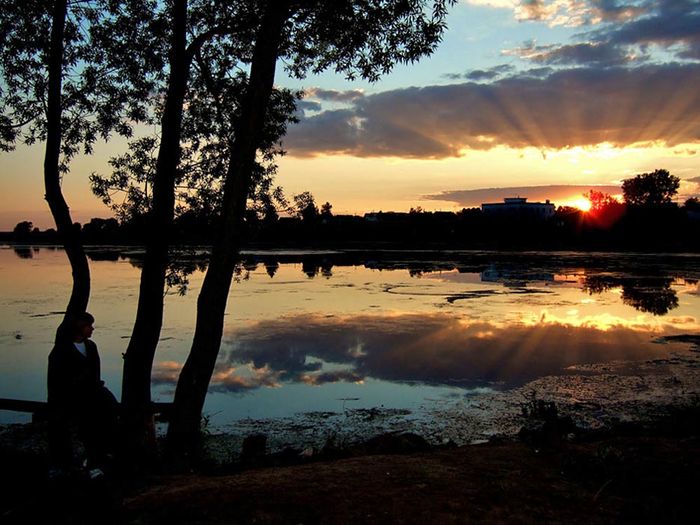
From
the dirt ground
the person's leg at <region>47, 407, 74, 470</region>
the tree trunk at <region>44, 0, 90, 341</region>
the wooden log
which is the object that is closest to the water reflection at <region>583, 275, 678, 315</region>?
the dirt ground

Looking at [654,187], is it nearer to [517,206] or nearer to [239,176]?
[517,206]

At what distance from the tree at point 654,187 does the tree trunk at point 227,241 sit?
5965 inches

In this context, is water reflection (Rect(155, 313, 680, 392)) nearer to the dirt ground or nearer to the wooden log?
the wooden log

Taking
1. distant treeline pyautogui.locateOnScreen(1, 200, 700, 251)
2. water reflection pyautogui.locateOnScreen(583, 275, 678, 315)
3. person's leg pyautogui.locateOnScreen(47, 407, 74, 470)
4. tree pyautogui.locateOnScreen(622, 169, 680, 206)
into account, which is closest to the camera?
person's leg pyautogui.locateOnScreen(47, 407, 74, 470)

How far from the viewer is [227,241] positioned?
10219 millimetres

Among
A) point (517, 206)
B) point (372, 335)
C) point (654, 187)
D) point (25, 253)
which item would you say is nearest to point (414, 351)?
point (372, 335)

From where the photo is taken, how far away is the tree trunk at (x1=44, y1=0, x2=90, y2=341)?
38.1ft

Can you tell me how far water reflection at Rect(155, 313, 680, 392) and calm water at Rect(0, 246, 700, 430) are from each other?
6 cm

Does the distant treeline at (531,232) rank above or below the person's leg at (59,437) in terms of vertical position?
above

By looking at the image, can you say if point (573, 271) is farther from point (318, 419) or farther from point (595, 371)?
point (318, 419)

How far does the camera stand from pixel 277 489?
7242mm

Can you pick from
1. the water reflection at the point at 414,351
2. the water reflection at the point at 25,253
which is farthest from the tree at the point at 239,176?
the water reflection at the point at 25,253

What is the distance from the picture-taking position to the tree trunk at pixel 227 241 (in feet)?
→ 32.7

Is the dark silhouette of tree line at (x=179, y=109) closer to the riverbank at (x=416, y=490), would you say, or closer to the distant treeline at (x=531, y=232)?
the riverbank at (x=416, y=490)
